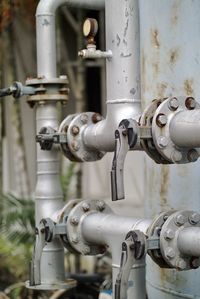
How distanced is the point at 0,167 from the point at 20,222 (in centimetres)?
162

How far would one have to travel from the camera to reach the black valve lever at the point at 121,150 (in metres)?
2.89

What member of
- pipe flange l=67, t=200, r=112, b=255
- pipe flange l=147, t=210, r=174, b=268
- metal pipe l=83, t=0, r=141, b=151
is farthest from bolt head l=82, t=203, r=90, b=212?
pipe flange l=147, t=210, r=174, b=268

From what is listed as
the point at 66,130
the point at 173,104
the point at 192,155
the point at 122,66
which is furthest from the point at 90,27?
the point at 192,155

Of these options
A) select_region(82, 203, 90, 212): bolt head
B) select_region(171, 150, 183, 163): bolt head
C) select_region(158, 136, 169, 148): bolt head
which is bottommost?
select_region(82, 203, 90, 212): bolt head

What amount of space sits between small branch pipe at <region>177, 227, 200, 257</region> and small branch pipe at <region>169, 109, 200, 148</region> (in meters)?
0.31

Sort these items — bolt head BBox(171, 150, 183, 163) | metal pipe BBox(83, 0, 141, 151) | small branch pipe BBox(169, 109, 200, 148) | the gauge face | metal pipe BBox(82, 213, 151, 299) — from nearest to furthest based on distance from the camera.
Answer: small branch pipe BBox(169, 109, 200, 148) < bolt head BBox(171, 150, 183, 163) < metal pipe BBox(82, 213, 151, 299) < metal pipe BBox(83, 0, 141, 151) < the gauge face

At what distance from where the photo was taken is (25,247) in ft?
19.0

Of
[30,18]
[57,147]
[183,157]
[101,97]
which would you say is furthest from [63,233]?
[101,97]

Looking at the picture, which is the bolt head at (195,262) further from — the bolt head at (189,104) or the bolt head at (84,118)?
the bolt head at (84,118)

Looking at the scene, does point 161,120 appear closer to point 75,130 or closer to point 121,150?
point 121,150

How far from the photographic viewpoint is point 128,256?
2.89 m

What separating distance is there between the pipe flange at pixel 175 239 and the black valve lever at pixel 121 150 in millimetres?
214

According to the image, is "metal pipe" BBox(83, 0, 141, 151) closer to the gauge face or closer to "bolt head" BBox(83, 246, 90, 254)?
the gauge face

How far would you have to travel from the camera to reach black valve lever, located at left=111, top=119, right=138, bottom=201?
9.48 feet
